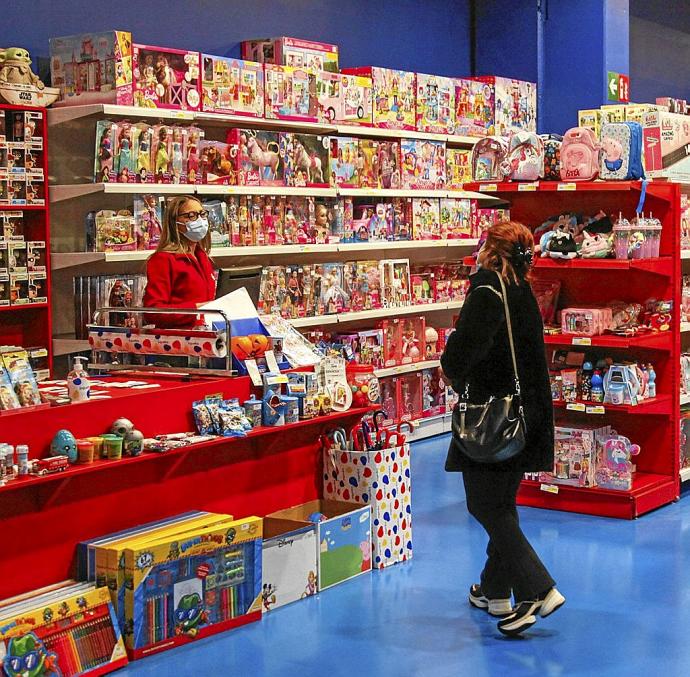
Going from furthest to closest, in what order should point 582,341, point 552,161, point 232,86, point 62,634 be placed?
point 232,86
point 552,161
point 582,341
point 62,634

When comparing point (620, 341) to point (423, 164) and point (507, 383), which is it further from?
point (423, 164)

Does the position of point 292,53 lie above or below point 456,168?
above

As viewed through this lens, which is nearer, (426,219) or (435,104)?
(426,219)

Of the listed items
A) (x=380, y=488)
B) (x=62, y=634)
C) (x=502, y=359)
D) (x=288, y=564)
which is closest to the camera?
(x=62, y=634)

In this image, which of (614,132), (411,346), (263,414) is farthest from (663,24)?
(263,414)

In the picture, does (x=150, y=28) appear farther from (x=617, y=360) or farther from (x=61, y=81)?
(x=617, y=360)

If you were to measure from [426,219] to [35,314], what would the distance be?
365 centimetres

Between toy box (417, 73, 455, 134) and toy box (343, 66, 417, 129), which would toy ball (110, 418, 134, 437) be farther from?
toy box (417, 73, 455, 134)

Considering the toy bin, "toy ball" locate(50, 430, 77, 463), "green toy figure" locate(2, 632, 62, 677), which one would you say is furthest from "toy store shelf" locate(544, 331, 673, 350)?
"green toy figure" locate(2, 632, 62, 677)

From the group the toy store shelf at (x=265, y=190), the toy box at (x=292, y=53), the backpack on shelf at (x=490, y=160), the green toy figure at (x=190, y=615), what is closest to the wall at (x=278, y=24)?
the toy box at (x=292, y=53)

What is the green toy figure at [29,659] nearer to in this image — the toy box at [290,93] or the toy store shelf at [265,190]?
the toy store shelf at [265,190]

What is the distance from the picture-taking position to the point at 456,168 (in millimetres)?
9633

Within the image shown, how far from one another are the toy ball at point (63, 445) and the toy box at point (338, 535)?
1.20 m

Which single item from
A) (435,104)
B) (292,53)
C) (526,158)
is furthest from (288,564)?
(435,104)
